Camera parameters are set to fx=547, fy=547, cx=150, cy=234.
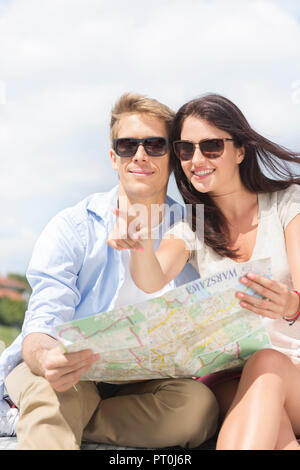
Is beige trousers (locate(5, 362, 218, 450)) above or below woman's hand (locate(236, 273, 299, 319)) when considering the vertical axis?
below

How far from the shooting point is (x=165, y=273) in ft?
7.30

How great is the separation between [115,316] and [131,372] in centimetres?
37

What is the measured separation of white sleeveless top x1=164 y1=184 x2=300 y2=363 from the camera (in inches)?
88.0

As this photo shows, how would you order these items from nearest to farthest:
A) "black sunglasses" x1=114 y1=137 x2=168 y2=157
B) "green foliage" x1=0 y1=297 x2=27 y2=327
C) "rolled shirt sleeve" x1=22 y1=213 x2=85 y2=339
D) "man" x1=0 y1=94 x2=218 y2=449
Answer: "man" x1=0 y1=94 x2=218 y2=449 < "rolled shirt sleeve" x1=22 y1=213 x2=85 y2=339 < "black sunglasses" x1=114 y1=137 x2=168 y2=157 < "green foliage" x1=0 y1=297 x2=27 y2=327

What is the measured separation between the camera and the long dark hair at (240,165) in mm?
2367

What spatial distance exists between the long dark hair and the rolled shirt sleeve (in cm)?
55

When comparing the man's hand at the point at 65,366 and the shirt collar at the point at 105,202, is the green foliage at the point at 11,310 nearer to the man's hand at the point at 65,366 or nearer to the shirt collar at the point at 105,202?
the shirt collar at the point at 105,202

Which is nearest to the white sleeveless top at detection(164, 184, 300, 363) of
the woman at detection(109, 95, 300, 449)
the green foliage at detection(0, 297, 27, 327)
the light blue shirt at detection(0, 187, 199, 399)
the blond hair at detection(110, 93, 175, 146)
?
the woman at detection(109, 95, 300, 449)

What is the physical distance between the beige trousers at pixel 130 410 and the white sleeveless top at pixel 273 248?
0.39 meters

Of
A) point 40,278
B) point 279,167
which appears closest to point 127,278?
point 40,278

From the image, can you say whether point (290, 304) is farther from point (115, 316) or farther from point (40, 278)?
point (40, 278)

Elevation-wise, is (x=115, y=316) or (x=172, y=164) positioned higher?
(x=172, y=164)

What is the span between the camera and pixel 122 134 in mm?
2627

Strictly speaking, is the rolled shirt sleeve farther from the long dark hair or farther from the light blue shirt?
the long dark hair
